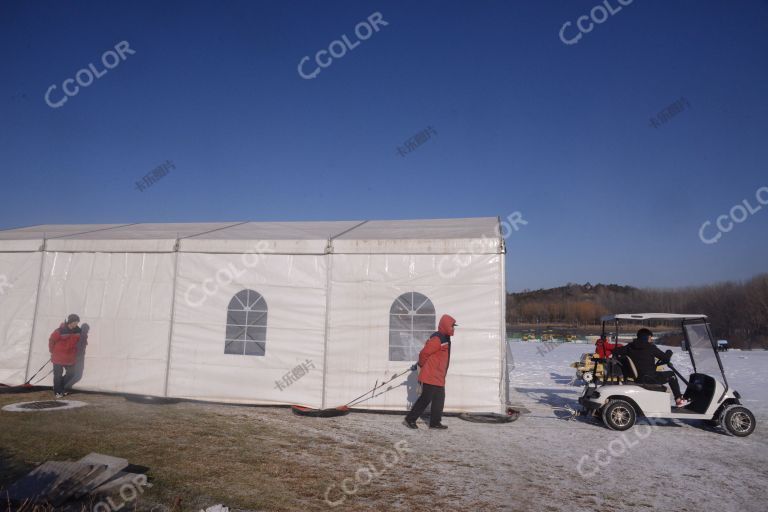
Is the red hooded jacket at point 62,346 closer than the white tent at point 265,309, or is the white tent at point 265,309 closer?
the white tent at point 265,309

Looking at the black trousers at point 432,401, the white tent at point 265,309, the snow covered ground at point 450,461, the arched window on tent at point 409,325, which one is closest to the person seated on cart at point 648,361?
the snow covered ground at point 450,461

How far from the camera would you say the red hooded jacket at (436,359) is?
25.2 ft

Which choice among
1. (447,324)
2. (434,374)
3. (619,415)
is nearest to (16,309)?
(434,374)

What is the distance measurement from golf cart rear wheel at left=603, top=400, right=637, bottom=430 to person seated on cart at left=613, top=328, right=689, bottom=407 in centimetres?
50

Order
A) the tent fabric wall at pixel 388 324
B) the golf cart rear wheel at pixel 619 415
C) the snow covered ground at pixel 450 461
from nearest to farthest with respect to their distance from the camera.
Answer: the snow covered ground at pixel 450 461, the golf cart rear wheel at pixel 619 415, the tent fabric wall at pixel 388 324

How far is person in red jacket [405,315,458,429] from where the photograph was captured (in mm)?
7676

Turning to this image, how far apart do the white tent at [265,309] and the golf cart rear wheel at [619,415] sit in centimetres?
165

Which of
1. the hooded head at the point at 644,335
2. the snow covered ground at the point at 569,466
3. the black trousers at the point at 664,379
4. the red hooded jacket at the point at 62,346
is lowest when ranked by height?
the snow covered ground at the point at 569,466

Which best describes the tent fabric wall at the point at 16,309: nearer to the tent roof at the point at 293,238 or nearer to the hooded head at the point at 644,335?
the tent roof at the point at 293,238

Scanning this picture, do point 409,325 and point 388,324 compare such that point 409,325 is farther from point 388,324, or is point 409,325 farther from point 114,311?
point 114,311

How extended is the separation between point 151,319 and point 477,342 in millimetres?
6210

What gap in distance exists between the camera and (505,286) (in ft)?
28.0

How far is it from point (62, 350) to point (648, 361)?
403 inches

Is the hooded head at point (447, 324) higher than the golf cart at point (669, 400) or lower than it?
higher
